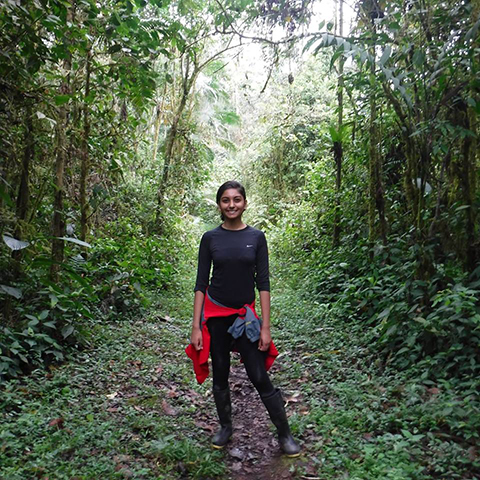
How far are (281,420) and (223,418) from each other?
1.68 feet

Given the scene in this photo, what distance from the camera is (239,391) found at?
4797mm

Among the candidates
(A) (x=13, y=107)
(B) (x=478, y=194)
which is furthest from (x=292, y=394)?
(A) (x=13, y=107)

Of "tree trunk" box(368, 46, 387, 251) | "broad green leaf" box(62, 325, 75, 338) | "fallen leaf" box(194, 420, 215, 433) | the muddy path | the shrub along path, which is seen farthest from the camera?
"tree trunk" box(368, 46, 387, 251)

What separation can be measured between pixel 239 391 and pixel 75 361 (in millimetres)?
1744

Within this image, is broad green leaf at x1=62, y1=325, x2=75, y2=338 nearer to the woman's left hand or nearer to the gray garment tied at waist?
the gray garment tied at waist

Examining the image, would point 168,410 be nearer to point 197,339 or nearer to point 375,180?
point 197,339

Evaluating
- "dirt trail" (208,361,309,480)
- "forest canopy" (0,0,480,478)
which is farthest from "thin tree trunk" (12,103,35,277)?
"dirt trail" (208,361,309,480)

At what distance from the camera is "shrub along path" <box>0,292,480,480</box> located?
9.91 ft

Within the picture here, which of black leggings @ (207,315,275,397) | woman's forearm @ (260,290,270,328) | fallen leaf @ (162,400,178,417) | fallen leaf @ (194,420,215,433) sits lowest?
fallen leaf @ (194,420,215,433)

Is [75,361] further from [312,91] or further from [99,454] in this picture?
[312,91]

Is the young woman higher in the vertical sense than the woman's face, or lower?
lower

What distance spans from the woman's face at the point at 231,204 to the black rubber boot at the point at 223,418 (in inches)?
53.1

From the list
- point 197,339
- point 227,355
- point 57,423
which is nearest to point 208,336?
point 197,339

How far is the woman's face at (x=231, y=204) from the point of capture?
11.2ft
